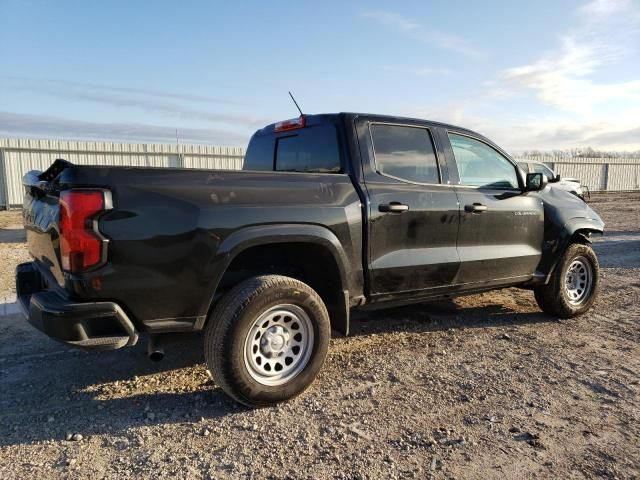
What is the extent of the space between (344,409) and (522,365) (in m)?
1.65

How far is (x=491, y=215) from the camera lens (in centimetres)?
446

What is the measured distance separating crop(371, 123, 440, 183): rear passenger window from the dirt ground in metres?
1.54

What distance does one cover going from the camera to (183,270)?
2906 millimetres

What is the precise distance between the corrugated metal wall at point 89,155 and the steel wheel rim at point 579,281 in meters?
12.9

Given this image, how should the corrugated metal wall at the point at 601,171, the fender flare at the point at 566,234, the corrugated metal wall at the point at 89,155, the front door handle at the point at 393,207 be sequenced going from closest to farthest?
the front door handle at the point at 393,207 → the fender flare at the point at 566,234 → the corrugated metal wall at the point at 89,155 → the corrugated metal wall at the point at 601,171

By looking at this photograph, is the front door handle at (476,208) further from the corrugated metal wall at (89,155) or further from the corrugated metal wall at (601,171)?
the corrugated metal wall at (601,171)

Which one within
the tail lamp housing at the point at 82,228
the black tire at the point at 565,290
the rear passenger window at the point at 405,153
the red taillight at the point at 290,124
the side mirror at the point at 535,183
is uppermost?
the red taillight at the point at 290,124

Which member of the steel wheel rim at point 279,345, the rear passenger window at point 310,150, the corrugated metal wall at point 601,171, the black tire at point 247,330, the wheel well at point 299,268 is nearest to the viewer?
the black tire at point 247,330

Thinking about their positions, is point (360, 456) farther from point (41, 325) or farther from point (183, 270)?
point (41, 325)

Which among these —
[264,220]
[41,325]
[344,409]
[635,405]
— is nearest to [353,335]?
[344,409]

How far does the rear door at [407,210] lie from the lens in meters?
3.70

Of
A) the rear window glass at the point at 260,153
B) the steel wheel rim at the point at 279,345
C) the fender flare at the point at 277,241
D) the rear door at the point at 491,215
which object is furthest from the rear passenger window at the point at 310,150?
the steel wheel rim at the point at 279,345

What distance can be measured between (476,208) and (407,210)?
2.81ft

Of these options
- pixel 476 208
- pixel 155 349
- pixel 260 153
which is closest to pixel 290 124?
pixel 260 153
